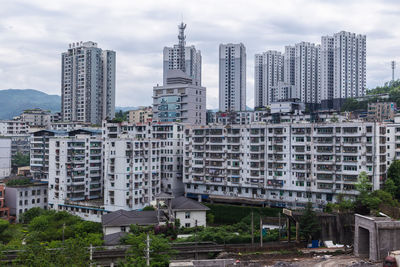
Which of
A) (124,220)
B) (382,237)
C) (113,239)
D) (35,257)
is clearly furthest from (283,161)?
(35,257)

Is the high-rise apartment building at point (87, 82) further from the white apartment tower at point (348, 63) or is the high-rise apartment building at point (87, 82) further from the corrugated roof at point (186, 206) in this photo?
the corrugated roof at point (186, 206)

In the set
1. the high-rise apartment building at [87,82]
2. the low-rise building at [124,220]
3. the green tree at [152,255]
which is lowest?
the low-rise building at [124,220]

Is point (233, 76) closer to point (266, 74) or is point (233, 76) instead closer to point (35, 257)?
point (266, 74)

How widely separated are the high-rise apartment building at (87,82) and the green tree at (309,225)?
3610 inches

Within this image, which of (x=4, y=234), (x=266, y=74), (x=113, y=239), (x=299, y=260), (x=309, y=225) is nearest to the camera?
(x=299, y=260)

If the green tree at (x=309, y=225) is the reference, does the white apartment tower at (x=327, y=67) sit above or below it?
above

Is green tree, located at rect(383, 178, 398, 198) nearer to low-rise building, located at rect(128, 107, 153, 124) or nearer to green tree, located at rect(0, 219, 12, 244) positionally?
green tree, located at rect(0, 219, 12, 244)

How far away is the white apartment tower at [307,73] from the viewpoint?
444ft

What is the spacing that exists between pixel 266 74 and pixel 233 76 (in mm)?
14704

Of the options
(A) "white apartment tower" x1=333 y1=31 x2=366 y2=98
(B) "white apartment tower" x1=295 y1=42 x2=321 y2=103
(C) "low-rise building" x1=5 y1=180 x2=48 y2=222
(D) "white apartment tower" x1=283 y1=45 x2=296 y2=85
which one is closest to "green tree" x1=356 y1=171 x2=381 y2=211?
(C) "low-rise building" x1=5 y1=180 x2=48 y2=222

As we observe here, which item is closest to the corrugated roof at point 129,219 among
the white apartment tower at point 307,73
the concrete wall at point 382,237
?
the concrete wall at point 382,237

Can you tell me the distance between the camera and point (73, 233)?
163 feet

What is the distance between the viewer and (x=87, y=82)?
125 metres

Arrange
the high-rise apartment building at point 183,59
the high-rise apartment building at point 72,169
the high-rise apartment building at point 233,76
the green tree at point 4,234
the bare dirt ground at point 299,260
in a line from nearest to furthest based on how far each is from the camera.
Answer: the bare dirt ground at point 299,260
the green tree at point 4,234
the high-rise apartment building at point 72,169
the high-rise apartment building at point 183,59
the high-rise apartment building at point 233,76
